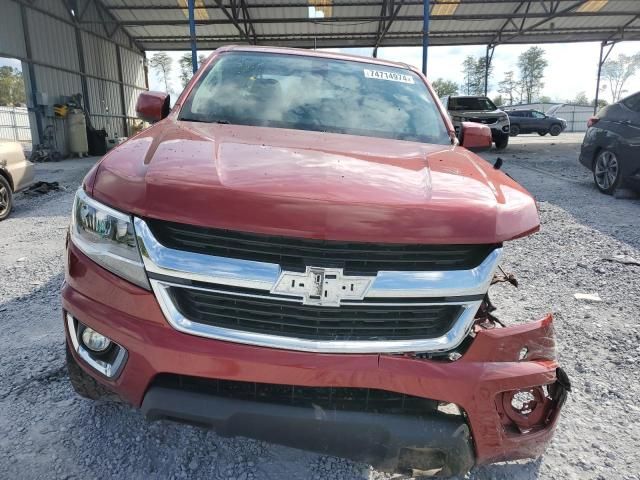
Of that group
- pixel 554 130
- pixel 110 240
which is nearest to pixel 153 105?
pixel 110 240

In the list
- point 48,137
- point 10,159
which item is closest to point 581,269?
point 10,159

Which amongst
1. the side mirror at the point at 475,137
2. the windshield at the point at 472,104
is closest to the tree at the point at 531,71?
the windshield at the point at 472,104

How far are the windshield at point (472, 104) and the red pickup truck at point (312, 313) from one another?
16.3 metres

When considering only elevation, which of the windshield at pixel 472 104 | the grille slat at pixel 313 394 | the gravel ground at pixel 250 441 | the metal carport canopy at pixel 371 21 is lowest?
the gravel ground at pixel 250 441

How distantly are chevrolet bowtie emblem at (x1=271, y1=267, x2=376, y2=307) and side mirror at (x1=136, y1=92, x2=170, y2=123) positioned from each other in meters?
1.93

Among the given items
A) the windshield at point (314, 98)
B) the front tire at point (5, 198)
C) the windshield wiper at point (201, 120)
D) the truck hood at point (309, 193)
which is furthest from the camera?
the front tire at point (5, 198)

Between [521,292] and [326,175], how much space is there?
2731 mm

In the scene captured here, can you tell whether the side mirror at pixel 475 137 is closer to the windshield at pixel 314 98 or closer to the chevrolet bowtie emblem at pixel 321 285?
the windshield at pixel 314 98

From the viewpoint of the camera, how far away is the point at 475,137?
3.16 meters

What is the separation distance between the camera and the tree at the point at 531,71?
244ft

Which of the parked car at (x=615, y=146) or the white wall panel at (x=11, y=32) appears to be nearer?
the parked car at (x=615, y=146)

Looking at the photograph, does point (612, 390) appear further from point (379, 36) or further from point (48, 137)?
point (379, 36)

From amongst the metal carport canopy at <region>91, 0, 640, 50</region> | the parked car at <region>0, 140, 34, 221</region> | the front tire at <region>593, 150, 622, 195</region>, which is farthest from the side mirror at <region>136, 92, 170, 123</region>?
the metal carport canopy at <region>91, 0, 640, 50</region>

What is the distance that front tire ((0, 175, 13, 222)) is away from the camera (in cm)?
629
